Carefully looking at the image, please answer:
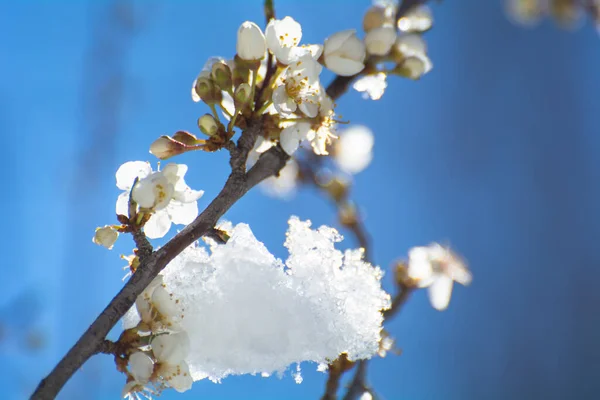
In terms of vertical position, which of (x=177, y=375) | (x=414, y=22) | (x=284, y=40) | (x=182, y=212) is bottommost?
(x=177, y=375)

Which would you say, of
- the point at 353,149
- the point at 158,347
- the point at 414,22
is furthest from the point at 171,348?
the point at 353,149

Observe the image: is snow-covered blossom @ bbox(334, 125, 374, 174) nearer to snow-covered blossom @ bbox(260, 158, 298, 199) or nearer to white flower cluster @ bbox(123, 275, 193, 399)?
snow-covered blossom @ bbox(260, 158, 298, 199)

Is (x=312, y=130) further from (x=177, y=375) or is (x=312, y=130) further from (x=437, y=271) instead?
(x=437, y=271)

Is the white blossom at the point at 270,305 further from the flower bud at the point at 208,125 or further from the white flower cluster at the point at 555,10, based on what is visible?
the white flower cluster at the point at 555,10

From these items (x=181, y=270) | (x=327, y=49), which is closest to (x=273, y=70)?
(x=327, y=49)

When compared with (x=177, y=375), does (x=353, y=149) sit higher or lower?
higher

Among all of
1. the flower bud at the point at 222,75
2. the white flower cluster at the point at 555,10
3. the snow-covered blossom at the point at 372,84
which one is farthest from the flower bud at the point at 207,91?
the white flower cluster at the point at 555,10
